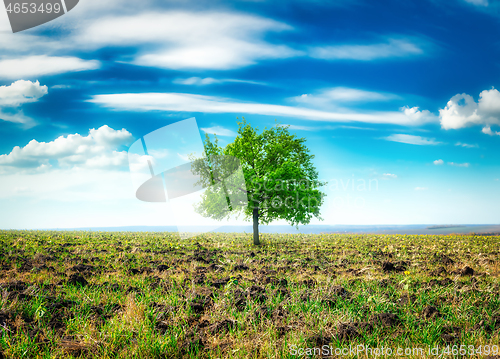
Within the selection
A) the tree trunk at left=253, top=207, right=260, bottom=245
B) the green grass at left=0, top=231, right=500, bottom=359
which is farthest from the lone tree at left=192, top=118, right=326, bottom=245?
the green grass at left=0, top=231, right=500, bottom=359

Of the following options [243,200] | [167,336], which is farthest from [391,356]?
[243,200]

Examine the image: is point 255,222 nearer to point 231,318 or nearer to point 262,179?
point 262,179

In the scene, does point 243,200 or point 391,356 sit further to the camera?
point 243,200

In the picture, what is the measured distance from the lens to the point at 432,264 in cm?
1166

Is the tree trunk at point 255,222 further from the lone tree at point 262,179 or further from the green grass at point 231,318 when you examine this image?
the green grass at point 231,318

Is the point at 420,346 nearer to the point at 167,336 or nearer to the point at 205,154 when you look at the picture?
the point at 167,336

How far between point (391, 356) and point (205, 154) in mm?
19051

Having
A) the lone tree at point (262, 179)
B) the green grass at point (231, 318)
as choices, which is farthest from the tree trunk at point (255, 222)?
the green grass at point (231, 318)

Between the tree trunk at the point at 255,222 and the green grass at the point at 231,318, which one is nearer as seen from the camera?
the green grass at the point at 231,318

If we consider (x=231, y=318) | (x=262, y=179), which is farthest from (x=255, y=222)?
(x=231, y=318)

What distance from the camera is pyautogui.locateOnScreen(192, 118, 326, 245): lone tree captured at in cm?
1958

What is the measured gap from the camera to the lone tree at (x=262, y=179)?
1958 centimetres

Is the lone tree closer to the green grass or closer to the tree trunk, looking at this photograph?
the tree trunk

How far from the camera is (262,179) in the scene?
19.5m
